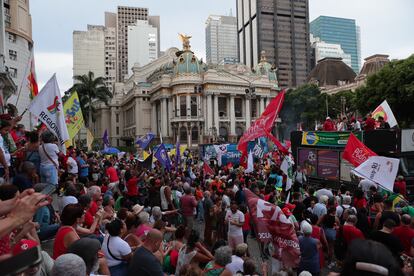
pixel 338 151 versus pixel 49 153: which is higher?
pixel 49 153

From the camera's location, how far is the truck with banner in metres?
15.1

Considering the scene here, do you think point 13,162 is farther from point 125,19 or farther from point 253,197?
point 125,19

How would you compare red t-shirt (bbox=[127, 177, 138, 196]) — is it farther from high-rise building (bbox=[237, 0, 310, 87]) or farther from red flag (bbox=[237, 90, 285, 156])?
high-rise building (bbox=[237, 0, 310, 87])

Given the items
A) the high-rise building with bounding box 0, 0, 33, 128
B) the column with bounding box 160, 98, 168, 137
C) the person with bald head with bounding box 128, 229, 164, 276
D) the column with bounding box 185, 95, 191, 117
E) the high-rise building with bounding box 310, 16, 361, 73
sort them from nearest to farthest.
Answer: the person with bald head with bounding box 128, 229, 164, 276 < the high-rise building with bounding box 0, 0, 33, 128 < the column with bounding box 185, 95, 191, 117 < the column with bounding box 160, 98, 168, 137 < the high-rise building with bounding box 310, 16, 361, 73

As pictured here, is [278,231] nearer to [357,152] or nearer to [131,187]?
[357,152]

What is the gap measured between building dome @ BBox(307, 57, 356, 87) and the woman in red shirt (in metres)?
78.5

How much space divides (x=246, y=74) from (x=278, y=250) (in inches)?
2608

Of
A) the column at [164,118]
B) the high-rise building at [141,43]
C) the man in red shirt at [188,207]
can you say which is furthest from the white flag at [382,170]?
the high-rise building at [141,43]

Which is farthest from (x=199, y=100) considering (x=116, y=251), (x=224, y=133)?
(x=116, y=251)

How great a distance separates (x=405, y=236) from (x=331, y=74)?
80216 millimetres

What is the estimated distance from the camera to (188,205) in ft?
31.3

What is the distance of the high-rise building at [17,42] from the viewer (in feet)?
111

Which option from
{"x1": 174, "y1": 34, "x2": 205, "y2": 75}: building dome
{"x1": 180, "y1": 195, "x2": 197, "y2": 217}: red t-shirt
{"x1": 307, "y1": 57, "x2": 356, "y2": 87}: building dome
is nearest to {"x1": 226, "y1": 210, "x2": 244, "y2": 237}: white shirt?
{"x1": 180, "y1": 195, "x2": 197, "y2": 217}: red t-shirt

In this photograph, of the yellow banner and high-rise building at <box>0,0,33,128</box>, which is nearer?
the yellow banner
